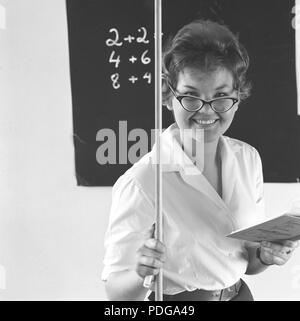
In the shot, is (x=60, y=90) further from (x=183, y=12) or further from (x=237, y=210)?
(x=237, y=210)

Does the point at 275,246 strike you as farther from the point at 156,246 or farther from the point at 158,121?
the point at 158,121

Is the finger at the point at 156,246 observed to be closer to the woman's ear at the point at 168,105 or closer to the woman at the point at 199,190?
the woman at the point at 199,190

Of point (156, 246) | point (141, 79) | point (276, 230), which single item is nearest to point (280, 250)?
point (276, 230)

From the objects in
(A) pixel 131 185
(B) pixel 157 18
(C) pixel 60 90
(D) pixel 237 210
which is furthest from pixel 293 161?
(C) pixel 60 90

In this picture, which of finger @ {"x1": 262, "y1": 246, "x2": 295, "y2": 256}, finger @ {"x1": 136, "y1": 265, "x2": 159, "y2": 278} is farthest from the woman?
finger @ {"x1": 136, "y1": 265, "x2": 159, "y2": 278}

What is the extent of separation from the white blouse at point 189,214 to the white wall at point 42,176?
94 mm

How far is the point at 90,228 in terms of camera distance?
5.44 feet

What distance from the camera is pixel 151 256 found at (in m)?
1.33

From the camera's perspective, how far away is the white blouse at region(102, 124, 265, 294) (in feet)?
5.05

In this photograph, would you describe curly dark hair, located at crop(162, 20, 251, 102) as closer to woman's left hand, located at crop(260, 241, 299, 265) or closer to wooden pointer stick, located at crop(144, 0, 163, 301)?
wooden pointer stick, located at crop(144, 0, 163, 301)

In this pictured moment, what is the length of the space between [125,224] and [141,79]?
0.43 m

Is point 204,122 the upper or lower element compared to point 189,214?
upper

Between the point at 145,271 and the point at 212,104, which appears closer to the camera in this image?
the point at 145,271

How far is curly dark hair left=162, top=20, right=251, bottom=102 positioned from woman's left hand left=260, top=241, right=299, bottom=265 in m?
0.43
